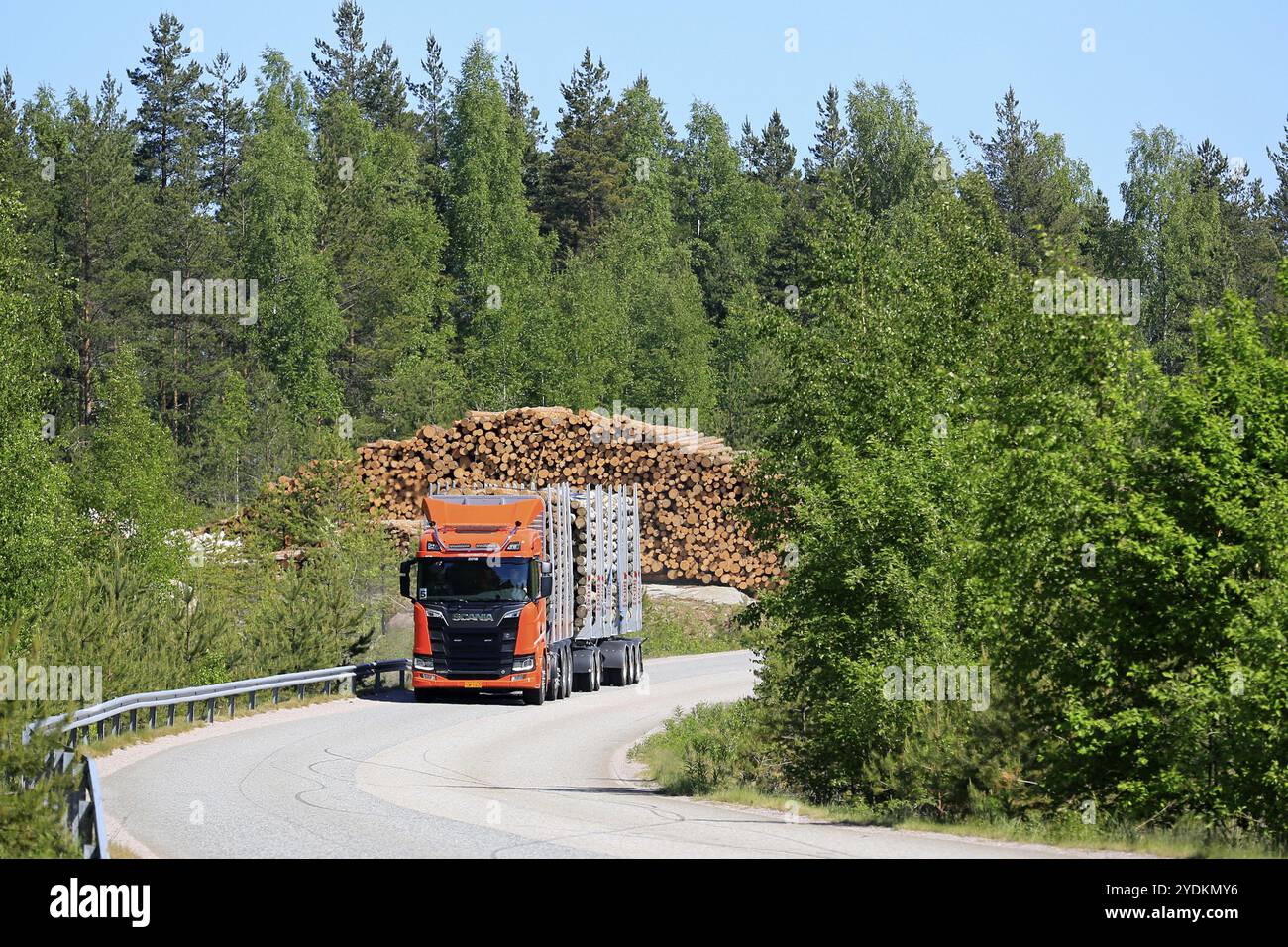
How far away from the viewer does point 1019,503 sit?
57.1ft

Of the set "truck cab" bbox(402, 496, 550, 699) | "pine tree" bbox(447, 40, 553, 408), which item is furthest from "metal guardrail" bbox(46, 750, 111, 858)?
"pine tree" bbox(447, 40, 553, 408)

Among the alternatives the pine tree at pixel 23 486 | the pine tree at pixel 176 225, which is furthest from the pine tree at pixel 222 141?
the pine tree at pixel 23 486

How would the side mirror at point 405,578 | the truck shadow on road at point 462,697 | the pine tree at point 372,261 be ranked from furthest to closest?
the pine tree at point 372,261 → the truck shadow on road at point 462,697 → the side mirror at point 405,578

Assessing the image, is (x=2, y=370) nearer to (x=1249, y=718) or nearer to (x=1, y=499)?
(x=1, y=499)

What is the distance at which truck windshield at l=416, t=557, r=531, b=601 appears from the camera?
28.8 m

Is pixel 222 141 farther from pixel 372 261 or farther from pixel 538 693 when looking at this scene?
pixel 538 693

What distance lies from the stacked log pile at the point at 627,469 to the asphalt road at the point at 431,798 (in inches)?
798

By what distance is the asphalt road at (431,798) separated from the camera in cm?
1365

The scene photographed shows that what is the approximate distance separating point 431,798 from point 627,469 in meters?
32.2

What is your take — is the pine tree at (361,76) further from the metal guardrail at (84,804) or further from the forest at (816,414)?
the metal guardrail at (84,804)
